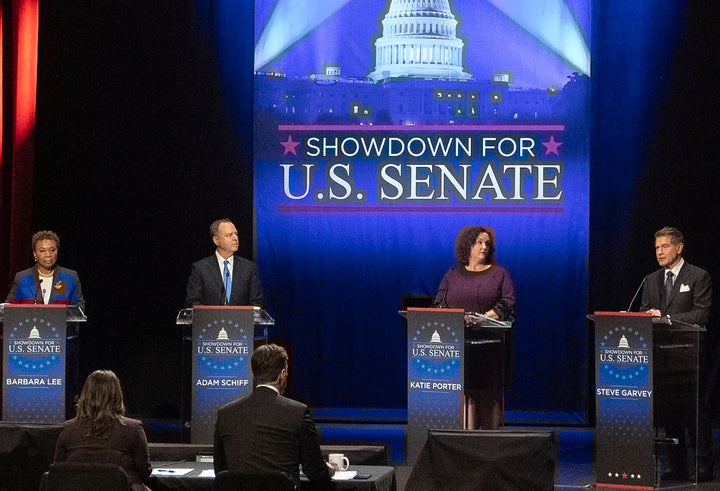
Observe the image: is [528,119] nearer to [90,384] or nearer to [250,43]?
[250,43]

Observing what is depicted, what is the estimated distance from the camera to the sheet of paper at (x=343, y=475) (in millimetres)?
4789

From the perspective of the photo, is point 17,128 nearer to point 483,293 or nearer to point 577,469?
point 483,293

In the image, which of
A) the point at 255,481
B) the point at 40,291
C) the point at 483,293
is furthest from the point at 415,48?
the point at 255,481

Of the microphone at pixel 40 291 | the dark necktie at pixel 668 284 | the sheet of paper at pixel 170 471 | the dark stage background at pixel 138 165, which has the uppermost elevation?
the dark stage background at pixel 138 165

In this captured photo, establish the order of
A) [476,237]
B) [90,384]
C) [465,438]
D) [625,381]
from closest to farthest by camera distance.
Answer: [90,384]
[465,438]
[625,381]
[476,237]

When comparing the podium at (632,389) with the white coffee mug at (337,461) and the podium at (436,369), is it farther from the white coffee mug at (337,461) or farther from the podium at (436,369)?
the white coffee mug at (337,461)

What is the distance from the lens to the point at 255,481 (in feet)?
13.8

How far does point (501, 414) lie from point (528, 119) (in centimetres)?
330

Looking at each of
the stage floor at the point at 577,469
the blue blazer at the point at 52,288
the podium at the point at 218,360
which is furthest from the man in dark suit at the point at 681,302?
the blue blazer at the point at 52,288

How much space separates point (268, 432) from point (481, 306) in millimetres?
2568

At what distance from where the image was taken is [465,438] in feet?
17.6

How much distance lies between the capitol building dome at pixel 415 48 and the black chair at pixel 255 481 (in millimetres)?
5598

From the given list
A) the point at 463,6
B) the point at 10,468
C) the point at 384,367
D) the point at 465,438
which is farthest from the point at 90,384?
the point at 463,6

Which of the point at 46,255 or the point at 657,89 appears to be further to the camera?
the point at 657,89
